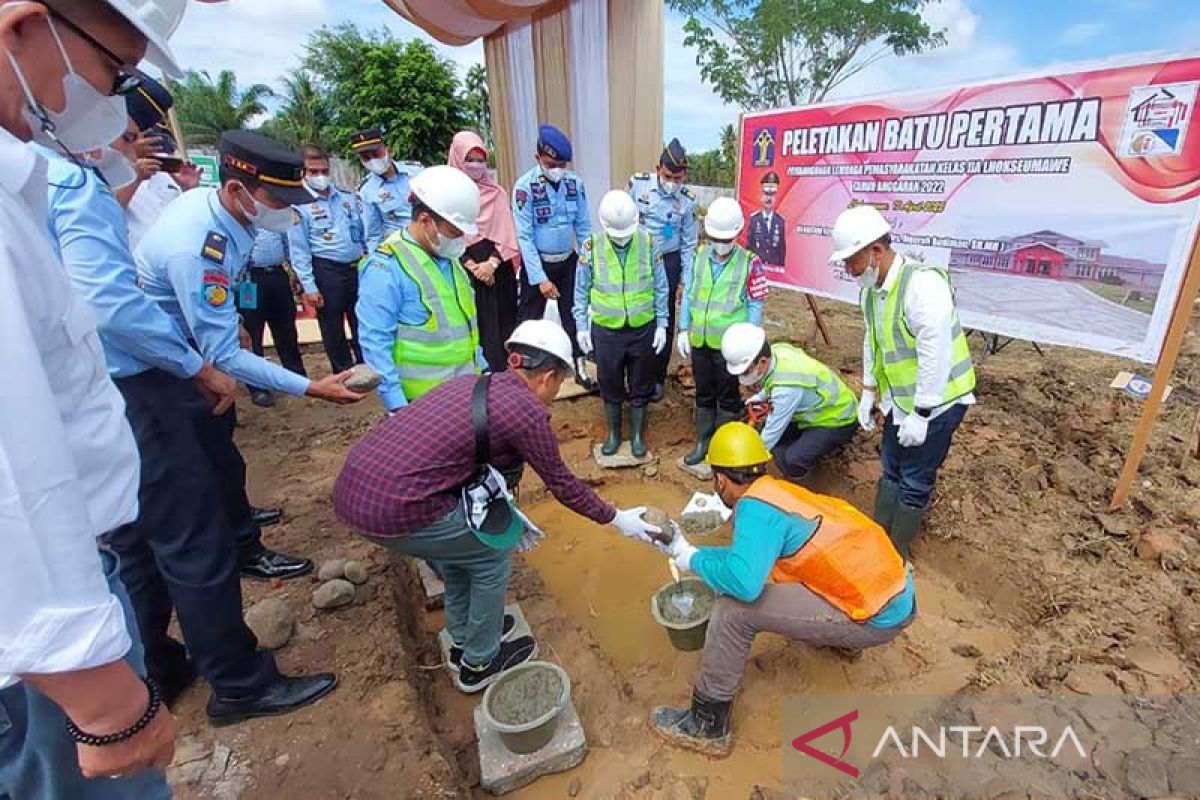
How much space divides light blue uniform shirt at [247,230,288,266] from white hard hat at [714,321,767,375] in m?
3.83

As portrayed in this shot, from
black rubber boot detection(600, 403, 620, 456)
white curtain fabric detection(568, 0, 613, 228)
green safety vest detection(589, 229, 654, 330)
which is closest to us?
green safety vest detection(589, 229, 654, 330)

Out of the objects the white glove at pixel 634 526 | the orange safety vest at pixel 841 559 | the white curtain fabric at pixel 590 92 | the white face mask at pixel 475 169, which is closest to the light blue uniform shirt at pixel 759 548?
the orange safety vest at pixel 841 559

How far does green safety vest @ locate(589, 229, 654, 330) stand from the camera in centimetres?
411

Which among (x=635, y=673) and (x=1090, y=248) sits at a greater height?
(x=1090, y=248)

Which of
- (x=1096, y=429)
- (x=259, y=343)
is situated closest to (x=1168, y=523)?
(x=1096, y=429)

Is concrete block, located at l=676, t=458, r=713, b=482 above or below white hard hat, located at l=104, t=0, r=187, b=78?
below

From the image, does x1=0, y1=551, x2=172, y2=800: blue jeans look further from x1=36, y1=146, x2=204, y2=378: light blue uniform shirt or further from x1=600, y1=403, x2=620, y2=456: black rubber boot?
x1=600, y1=403, x2=620, y2=456: black rubber boot

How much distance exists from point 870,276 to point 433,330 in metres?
2.12

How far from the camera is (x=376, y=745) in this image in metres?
2.11

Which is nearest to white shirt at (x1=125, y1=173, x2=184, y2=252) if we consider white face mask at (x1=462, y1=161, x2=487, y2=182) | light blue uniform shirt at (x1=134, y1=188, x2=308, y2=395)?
light blue uniform shirt at (x1=134, y1=188, x2=308, y2=395)

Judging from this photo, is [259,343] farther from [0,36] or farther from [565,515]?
[0,36]

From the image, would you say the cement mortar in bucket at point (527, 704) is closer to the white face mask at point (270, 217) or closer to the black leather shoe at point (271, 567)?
the black leather shoe at point (271, 567)

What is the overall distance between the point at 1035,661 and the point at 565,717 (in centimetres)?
206

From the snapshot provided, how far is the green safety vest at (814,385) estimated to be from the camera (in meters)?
3.45
